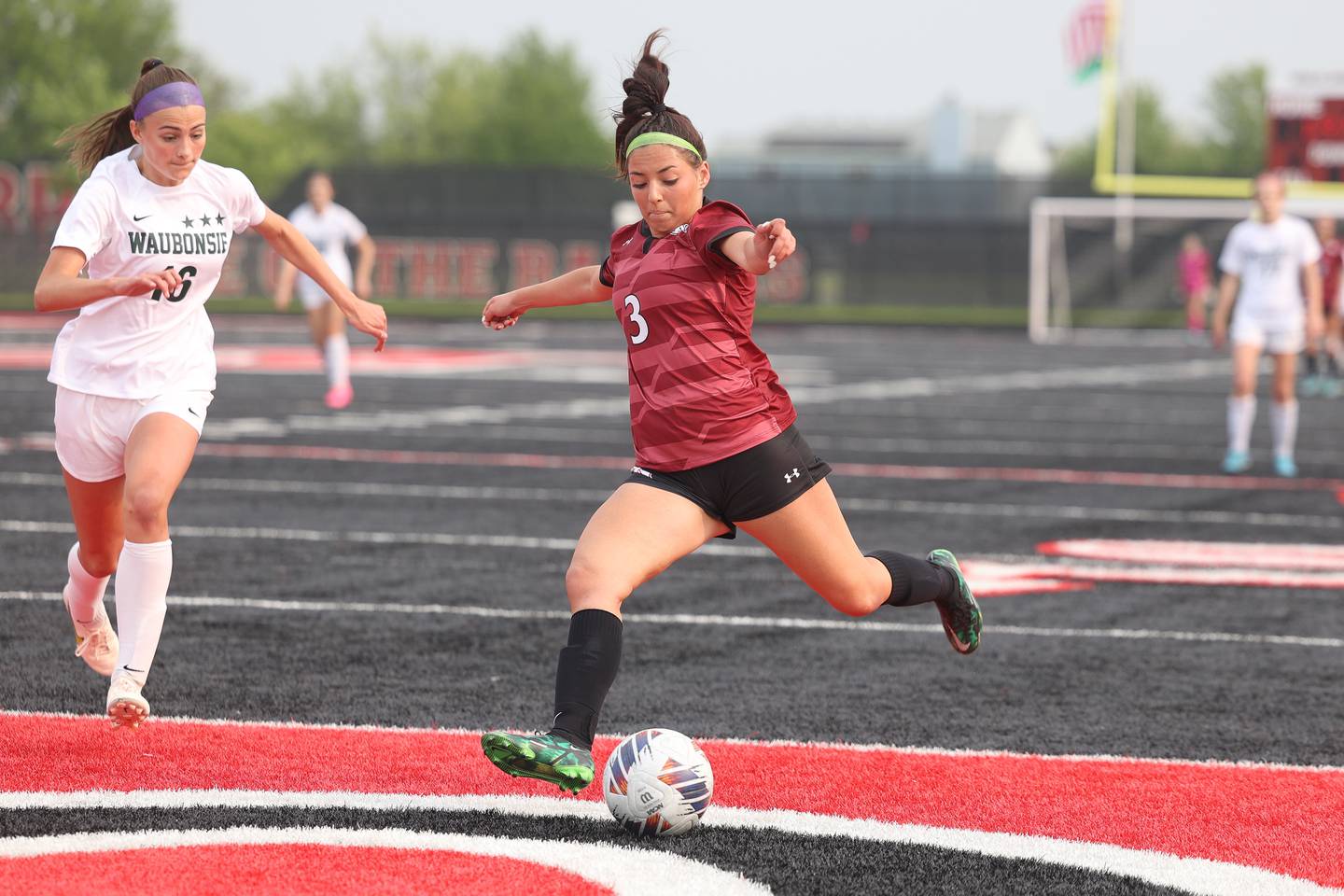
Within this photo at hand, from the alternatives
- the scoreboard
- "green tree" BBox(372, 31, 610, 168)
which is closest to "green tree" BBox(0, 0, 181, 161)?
"green tree" BBox(372, 31, 610, 168)

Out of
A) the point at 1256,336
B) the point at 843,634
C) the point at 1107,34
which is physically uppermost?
the point at 1107,34

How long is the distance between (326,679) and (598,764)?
1.52 m

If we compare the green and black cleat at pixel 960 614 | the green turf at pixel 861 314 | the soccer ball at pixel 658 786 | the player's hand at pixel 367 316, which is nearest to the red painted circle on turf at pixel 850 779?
the soccer ball at pixel 658 786

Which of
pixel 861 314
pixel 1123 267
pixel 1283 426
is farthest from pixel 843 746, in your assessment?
pixel 861 314

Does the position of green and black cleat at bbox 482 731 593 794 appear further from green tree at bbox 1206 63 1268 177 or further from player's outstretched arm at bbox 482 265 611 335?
green tree at bbox 1206 63 1268 177

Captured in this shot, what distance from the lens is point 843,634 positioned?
7574 mm

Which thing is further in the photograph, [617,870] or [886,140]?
[886,140]

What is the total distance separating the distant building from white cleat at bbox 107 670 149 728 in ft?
356

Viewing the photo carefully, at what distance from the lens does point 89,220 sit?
5.44 meters

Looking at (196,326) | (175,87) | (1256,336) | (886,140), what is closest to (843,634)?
(196,326)

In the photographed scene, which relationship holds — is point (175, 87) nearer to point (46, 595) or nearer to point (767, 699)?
point (767, 699)

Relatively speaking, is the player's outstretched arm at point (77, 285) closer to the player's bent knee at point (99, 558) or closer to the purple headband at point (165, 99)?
the purple headband at point (165, 99)

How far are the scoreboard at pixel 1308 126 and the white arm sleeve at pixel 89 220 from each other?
31.5 metres

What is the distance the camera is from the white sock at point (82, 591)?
5902 millimetres
